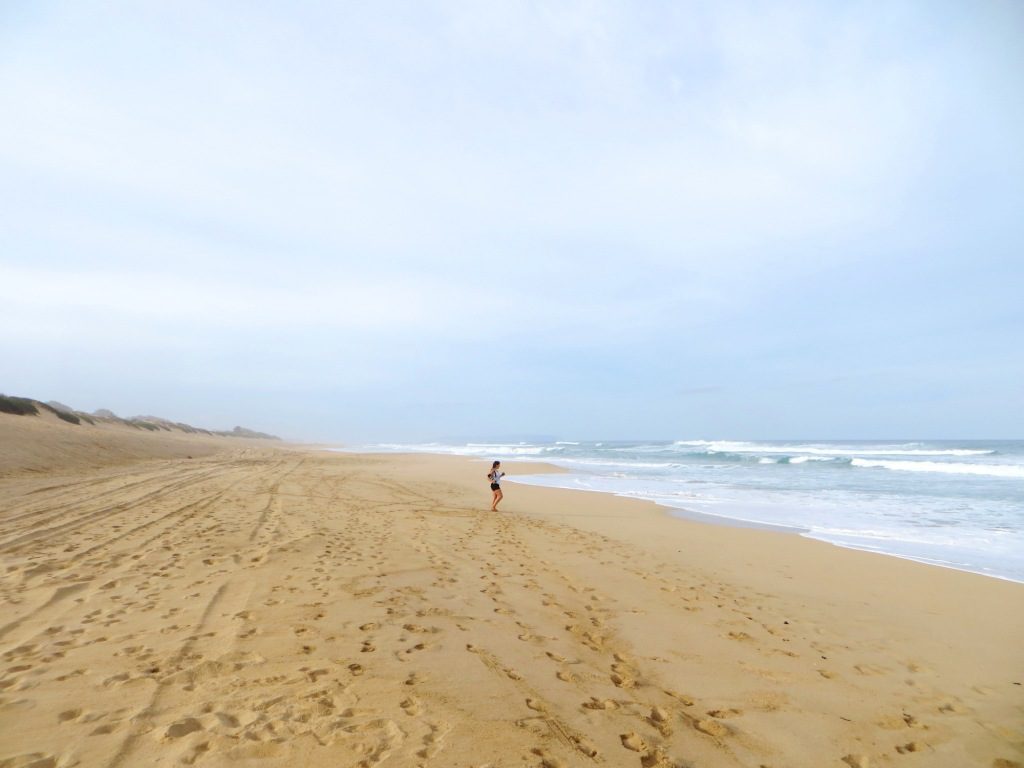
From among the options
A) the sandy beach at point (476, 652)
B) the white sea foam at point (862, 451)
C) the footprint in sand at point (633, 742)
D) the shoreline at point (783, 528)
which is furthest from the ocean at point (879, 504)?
the white sea foam at point (862, 451)

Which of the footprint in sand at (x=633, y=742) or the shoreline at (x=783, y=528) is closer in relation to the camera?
the footprint in sand at (x=633, y=742)

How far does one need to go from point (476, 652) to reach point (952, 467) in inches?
1570

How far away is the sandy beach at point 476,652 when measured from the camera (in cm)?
332

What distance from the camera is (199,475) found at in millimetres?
18812

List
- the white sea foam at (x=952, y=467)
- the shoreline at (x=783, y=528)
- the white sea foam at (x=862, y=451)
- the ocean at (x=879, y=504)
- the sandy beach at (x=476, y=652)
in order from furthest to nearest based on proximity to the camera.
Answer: the white sea foam at (x=862, y=451) < the white sea foam at (x=952, y=467) < the ocean at (x=879, y=504) < the shoreline at (x=783, y=528) < the sandy beach at (x=476, y=652)

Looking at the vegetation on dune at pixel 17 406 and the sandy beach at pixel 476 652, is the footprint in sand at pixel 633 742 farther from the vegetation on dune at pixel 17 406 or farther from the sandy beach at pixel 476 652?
the vegetation on dune at pixel 17 406

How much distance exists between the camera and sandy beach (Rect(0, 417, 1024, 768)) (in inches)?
131

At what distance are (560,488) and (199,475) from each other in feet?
45.0

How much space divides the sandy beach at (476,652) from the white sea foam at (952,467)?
27.2 metres

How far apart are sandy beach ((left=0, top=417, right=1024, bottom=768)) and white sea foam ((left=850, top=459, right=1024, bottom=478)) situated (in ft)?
89.1

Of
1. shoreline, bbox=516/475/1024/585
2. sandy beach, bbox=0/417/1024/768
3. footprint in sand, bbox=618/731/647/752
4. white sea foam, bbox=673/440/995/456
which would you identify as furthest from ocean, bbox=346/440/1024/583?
white sea foam, bbox=673/440/995/456

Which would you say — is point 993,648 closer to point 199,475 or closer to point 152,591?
point 152,591

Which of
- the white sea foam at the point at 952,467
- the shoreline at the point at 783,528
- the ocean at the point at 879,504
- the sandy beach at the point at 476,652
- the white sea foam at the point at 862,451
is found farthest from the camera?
the white sea foam at the point at 862,451

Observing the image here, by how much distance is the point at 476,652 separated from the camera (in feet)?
15.2
